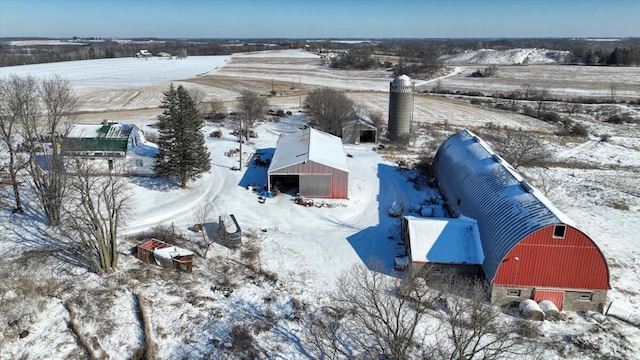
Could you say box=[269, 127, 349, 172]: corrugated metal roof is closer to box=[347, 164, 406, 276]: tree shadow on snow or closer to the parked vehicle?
the parked vehicle

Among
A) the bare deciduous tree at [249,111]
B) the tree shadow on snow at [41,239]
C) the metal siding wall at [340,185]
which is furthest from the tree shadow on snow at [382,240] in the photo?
the bare deciduous tree at [249,111]

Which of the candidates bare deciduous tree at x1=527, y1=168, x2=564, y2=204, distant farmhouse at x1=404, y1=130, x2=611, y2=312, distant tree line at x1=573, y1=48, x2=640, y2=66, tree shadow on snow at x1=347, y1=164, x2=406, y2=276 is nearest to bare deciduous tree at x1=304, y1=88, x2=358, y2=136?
tree shadow on snow at x1=347, y1=164, x2=406, y2=276

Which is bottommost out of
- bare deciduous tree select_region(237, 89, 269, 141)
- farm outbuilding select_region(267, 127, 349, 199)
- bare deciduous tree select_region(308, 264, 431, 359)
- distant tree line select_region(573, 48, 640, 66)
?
bare deciduous tree select_region(308, 264, 431, 359)

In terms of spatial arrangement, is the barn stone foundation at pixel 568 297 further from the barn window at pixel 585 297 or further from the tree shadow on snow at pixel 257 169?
the tree shadow on snow at pixel 257 169

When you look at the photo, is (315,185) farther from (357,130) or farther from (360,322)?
(357,130)

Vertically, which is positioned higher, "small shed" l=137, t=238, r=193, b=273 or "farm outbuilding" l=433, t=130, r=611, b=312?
"farm outbuilding" l=433, t=130, r=611, b=312

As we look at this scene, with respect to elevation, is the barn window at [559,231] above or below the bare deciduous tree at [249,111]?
below
